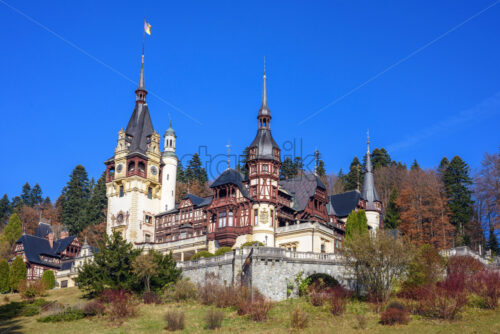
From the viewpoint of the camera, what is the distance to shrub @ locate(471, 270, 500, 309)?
111ft

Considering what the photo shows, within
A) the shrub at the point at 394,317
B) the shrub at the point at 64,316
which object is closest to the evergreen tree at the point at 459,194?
the shrub at the point at 394,317

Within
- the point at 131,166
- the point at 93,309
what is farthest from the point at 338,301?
the point at 131,166

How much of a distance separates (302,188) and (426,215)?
14.0 m

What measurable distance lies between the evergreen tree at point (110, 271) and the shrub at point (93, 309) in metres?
3.12

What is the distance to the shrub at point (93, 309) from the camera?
38031 mm

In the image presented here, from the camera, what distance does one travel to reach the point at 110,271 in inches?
1672

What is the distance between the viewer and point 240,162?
87.5 meters

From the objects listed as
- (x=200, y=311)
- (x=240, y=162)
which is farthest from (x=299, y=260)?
(x=240, y=162)

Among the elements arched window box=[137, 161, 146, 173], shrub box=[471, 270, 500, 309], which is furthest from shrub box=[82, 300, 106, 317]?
arched window box=[137, 161, 146, 173]

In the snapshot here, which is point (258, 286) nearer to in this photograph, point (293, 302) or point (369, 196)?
point (293, 302)

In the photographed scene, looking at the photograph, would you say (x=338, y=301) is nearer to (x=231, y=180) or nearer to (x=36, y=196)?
(x=231, y=180)

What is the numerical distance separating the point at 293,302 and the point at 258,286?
8.75 feet

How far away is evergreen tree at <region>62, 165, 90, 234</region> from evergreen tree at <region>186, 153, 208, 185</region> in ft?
54.6

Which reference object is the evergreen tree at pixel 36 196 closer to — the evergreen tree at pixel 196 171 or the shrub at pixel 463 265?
the evergreen tree at pixel 196 171
